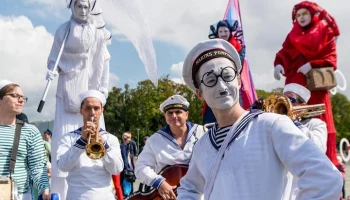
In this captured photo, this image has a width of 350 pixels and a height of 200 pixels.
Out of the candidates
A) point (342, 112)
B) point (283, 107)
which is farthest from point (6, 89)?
point (342, 112)

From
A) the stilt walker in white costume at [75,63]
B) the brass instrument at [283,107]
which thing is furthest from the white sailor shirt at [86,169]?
the stilt walker in white costume at [75,63]

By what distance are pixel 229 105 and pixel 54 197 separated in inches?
89.1

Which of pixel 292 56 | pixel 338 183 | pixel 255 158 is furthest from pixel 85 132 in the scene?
pixel 292 56

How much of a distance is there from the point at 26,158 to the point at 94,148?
24.0 inches

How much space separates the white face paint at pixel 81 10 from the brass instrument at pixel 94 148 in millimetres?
2806

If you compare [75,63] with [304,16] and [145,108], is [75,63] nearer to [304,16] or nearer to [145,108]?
[304,16]

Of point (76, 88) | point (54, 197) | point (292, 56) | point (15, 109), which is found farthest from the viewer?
point (292, 56)

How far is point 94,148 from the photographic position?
4.36 meters

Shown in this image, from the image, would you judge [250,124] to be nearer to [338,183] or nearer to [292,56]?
[338,183]

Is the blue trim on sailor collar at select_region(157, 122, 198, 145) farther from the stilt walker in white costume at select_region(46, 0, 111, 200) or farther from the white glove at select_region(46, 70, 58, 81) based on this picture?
the white glove at select_region(46, 70, 58, 81)

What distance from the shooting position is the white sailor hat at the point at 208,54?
2.43 metres

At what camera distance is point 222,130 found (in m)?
2.37

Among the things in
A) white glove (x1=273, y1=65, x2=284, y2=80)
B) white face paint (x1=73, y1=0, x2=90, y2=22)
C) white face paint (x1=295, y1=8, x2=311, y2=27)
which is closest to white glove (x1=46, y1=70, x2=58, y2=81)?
white face paint (x1=73, y1=0, x2=90, y2=22)

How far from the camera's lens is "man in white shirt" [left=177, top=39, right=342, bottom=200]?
192 centimetres
